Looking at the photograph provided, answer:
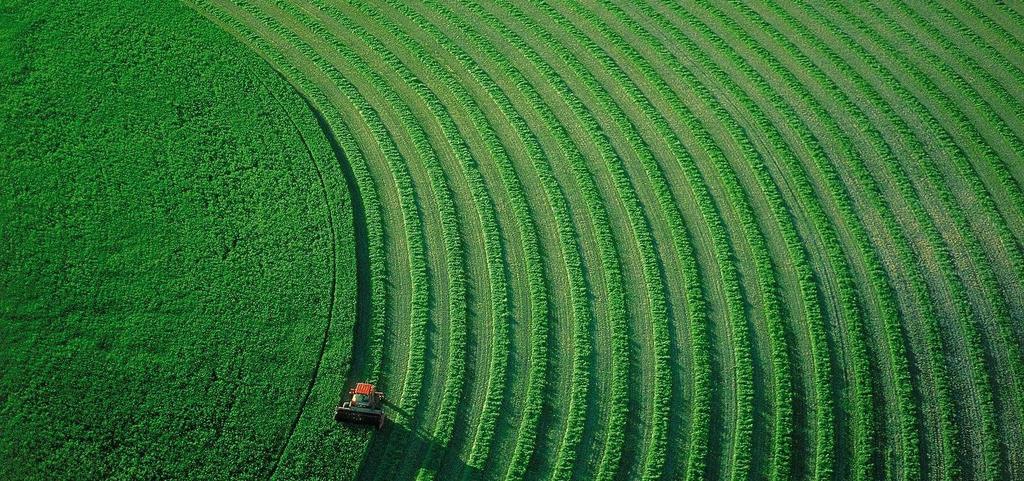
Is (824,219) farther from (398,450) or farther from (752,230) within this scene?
(398,450)

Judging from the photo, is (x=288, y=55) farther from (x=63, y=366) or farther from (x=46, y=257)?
(x=63, y=366)

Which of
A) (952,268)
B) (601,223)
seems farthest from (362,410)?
(952,268)

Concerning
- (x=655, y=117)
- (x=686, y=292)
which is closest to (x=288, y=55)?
(x=655, y=117)

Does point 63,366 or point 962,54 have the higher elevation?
point 962,54

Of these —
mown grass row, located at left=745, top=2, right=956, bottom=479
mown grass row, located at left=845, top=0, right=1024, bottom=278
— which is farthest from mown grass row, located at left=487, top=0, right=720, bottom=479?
mown grass row, located at left=845, top=0, right=1024, bottom=278

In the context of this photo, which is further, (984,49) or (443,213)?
(984,49)

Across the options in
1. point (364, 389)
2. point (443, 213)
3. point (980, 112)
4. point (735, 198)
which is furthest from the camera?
point (980, 112)
